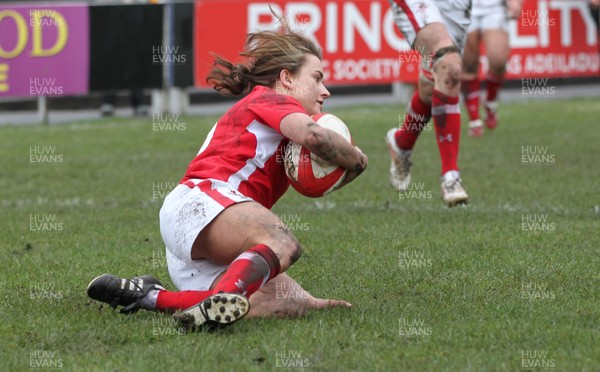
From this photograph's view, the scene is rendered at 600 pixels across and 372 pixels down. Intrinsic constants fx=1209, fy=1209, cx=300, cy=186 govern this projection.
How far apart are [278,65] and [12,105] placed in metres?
14.7

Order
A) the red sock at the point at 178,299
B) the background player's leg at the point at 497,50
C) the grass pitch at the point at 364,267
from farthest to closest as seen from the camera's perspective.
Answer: the background player's leg at the point at 497,50, the red sock at the point at 178,299, the grass pitch at the point at 364,267

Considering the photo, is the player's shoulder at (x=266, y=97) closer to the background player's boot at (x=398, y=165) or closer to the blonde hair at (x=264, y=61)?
the blonde hair at (x=264, y=61)

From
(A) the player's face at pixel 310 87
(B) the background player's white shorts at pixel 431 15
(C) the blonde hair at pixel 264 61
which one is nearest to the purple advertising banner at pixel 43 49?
(B) the background player's white shorts at pixel 431 15

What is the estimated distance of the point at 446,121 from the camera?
7.38 m

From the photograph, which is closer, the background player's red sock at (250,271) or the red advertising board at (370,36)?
the background player's red sock at (250,271)

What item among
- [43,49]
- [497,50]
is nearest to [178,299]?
[497,50]

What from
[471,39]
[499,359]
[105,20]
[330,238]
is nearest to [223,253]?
[499,359]

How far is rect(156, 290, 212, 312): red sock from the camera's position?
4469 millimetres

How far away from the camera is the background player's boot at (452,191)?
7055 mm

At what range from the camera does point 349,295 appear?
16.0ft

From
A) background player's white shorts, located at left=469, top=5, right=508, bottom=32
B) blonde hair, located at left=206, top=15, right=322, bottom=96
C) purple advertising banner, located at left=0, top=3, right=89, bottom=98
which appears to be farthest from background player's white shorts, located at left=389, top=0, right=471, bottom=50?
purple advertising banner, located at left=0, top=3, right=89, bottom=98

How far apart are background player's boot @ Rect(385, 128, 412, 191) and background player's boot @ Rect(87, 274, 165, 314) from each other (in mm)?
3621

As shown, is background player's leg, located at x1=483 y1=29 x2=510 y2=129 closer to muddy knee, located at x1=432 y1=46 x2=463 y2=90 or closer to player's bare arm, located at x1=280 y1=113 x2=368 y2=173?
muddy knee, located at x1=432 y1=46 x2=463 y2=90

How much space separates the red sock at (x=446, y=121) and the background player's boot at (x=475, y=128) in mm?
4865
